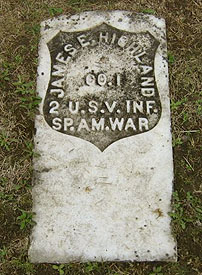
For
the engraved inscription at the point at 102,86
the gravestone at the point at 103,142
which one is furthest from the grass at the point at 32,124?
the engraved inscription at the point at 102,86

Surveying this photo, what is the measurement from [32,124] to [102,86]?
57 cm

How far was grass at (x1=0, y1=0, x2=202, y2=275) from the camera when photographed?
2.36 m

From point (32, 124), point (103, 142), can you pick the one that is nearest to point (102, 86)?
point (103, 142)

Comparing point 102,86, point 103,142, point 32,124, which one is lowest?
point 103,142

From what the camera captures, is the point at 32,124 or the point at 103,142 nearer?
the point at 103,142

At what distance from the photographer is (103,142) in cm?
254

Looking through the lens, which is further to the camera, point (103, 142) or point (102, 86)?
point (102, 86)

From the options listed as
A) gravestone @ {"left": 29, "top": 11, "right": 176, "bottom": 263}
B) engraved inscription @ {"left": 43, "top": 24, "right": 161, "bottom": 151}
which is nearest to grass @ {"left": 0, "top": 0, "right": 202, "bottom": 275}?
gravestone @ {"left": 29, "top": 11, "right": 176, "bottom": 263}

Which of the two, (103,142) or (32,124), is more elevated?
(32,124)

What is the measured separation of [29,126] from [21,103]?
8.0 inches

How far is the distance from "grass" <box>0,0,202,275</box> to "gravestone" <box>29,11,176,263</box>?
7cm

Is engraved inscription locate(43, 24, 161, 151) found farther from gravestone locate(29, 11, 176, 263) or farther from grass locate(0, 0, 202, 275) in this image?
grass locate(0, 0, 202, 275)

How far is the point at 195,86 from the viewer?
110 inches

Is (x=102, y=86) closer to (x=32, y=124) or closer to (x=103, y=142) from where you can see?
(x=103, y=142)
